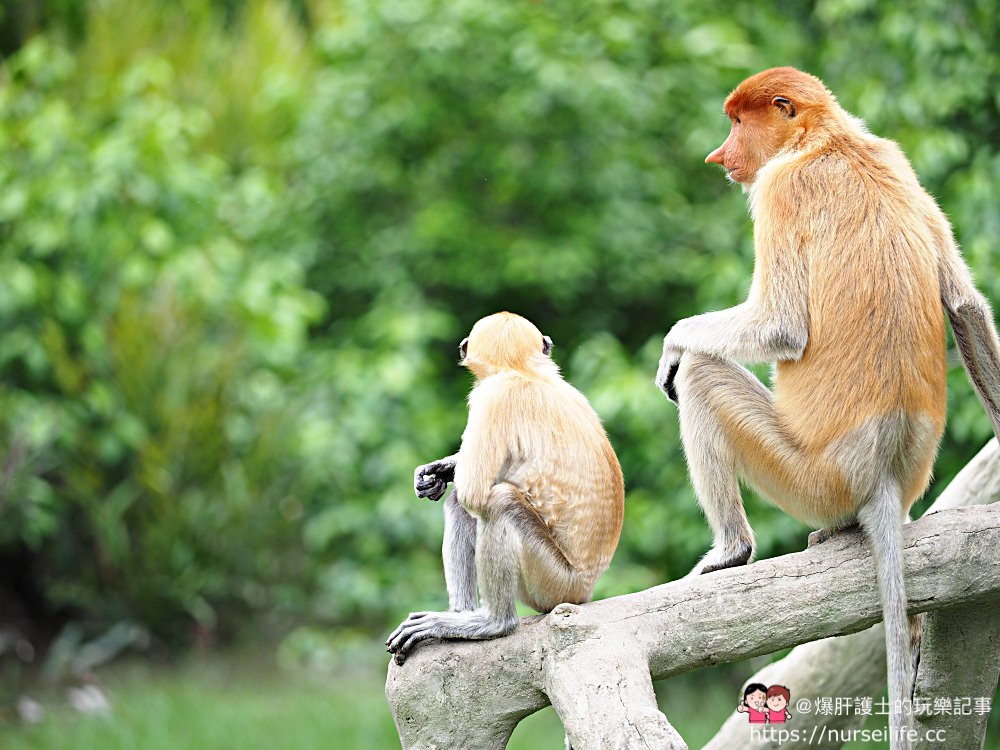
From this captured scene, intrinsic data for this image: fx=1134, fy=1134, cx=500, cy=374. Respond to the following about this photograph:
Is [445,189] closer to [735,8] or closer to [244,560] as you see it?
[735,8]

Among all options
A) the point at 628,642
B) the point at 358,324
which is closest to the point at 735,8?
the point at 358,324

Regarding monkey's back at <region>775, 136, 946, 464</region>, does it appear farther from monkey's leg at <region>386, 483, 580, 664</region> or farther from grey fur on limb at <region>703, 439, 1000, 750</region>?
grey fur on limb at <region>703, 439, 1000, 750</region>

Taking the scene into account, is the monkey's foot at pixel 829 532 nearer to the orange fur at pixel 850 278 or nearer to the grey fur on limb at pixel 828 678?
the orange fur at pixel 850 278

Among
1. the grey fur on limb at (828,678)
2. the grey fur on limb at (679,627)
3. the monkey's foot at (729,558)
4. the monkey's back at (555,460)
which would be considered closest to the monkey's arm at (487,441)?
the monkey's back at (555,460)

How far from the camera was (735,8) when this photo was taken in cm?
778

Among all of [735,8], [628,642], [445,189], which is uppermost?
[735,8]

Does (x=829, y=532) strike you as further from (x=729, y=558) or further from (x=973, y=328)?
(x=973, y=328)

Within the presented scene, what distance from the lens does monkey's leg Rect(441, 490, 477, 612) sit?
311 cm

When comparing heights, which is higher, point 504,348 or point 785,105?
point 785,105

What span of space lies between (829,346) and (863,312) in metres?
0.13

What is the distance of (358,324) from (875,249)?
204 inches

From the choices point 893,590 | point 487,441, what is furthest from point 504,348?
point 893,590

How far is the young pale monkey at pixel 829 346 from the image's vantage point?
3.04m

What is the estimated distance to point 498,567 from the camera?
296cm
